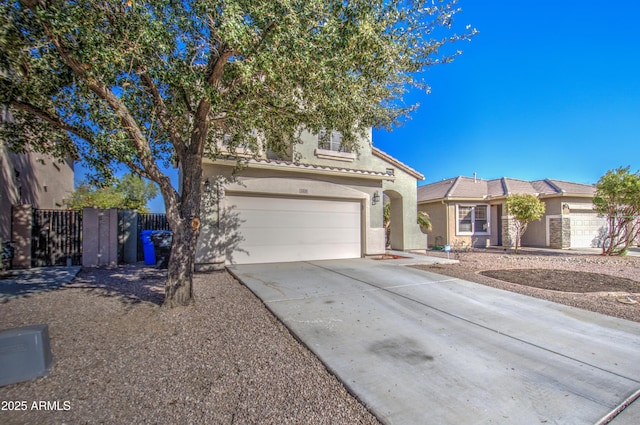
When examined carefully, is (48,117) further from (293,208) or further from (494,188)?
(494,188)

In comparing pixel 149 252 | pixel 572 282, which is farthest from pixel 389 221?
pixel 149 252

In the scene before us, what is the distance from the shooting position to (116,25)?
3934mm

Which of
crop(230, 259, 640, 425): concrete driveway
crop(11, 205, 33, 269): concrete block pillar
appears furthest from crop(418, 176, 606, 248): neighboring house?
crop(11, 205, 33, 269): concrete block pillar

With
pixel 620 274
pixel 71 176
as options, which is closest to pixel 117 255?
pixel 71 176

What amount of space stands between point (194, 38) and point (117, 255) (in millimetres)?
7873

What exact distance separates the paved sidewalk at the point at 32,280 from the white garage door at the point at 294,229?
4.07m

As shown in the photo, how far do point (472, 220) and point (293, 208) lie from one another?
12479mm

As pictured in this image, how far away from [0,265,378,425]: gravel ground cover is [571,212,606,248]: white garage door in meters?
19.7

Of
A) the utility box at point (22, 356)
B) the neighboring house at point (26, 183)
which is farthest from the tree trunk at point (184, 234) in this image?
the neighboring house at point (26, 183)

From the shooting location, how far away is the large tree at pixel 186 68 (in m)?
3.82

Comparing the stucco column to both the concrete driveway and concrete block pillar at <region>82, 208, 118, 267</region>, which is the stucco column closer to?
the concrete driveway

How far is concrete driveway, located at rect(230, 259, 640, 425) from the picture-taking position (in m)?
2.46

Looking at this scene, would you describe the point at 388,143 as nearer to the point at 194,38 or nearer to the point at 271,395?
the point at 194,38

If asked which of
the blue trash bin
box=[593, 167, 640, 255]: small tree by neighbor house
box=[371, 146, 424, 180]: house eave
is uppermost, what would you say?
box=[371, 146, 424, 180]: house eave
